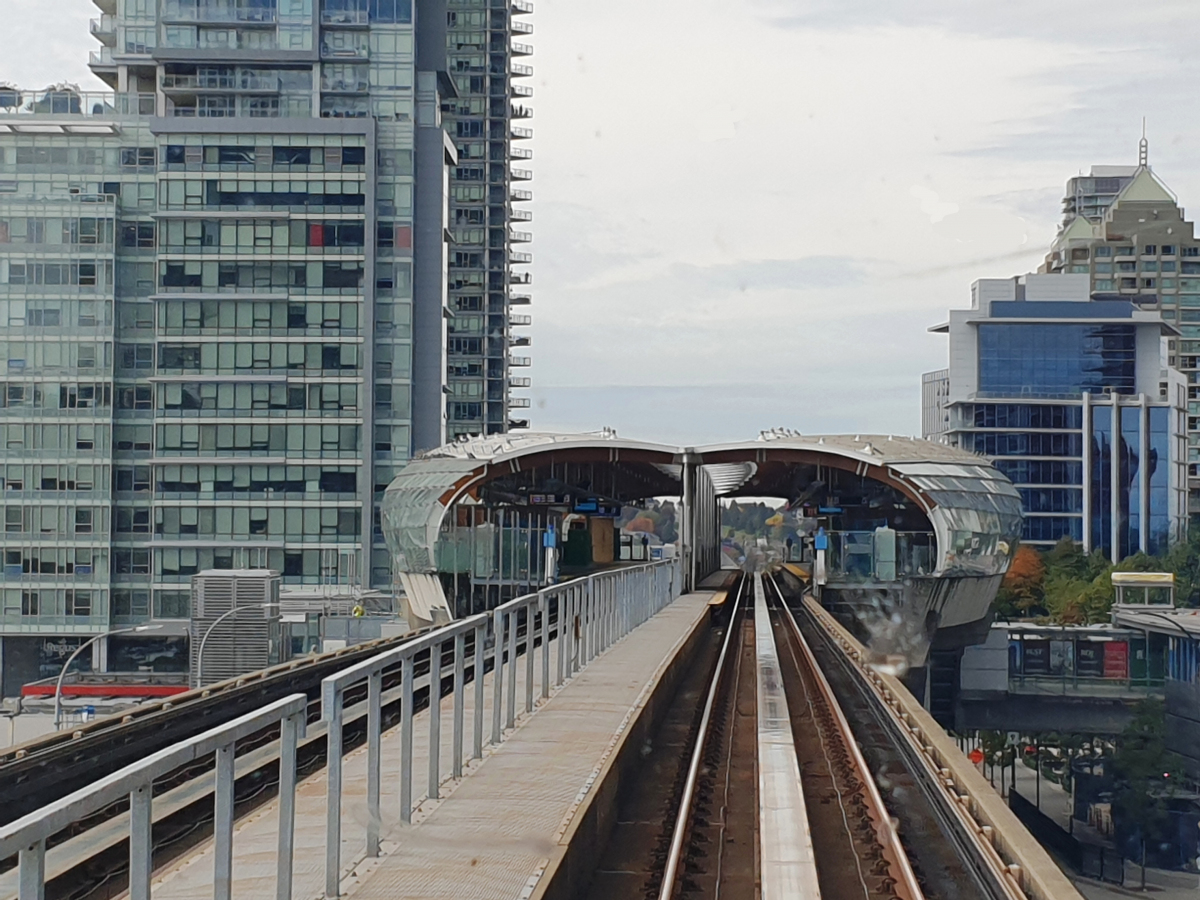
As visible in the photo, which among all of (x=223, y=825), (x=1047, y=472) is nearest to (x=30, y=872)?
(x=223, y=825)

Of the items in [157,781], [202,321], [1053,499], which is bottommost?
[157,781]

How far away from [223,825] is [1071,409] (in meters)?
109

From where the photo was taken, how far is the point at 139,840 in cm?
515

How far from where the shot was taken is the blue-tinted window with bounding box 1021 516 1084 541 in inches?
4245

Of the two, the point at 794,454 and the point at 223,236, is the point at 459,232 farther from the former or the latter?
the point at 794,454

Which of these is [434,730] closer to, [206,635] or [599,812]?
[599,812]

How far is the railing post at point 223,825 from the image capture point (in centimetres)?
586

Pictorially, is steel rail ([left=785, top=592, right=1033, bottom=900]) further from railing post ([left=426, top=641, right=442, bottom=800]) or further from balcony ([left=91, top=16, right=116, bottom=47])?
balcony ([left=91, top=16, right=116, bottom=47])

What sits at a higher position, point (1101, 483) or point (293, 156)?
point (293, 156)

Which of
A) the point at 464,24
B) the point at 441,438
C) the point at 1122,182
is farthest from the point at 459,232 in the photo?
the point at 1122,182

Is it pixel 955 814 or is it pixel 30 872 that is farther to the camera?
pixel 955 814

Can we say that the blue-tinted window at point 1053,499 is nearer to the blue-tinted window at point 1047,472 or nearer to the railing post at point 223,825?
the blue-tinted window at point 1047,472

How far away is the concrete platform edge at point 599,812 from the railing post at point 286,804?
1.54 m

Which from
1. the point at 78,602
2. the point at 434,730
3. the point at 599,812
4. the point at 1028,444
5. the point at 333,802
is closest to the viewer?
the point at 333,802
